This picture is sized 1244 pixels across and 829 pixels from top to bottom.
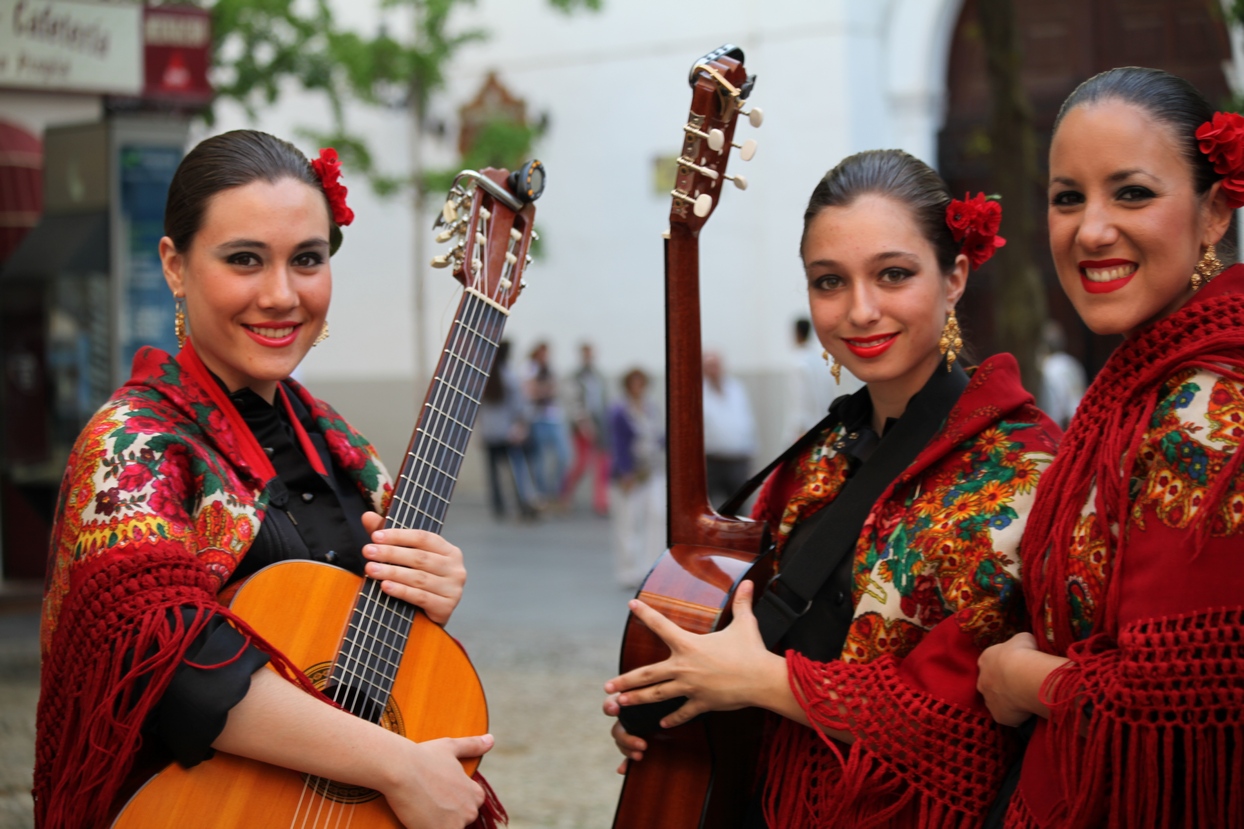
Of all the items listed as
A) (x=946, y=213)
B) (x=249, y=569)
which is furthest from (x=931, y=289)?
(x=249, y=569)

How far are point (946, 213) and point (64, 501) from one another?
5.21 ft

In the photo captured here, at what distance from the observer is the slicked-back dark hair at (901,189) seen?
2.29 m

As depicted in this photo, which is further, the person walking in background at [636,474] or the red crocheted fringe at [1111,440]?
the person walking in background at [636,474]

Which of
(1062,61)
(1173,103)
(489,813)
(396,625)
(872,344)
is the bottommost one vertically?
(489,813)

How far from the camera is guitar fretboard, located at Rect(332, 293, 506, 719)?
216 cm

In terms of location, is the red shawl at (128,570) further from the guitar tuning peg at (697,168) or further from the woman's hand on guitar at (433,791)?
the guitar tuning peg at (697,168)

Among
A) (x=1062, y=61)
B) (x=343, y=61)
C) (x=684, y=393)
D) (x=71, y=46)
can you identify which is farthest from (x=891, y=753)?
(x=1062, y=61)

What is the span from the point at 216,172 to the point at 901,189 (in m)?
1.20

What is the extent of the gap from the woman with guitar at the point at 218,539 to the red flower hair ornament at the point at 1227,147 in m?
1.37

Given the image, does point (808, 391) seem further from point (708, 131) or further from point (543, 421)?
point (543, 421)

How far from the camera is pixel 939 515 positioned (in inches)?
83.2

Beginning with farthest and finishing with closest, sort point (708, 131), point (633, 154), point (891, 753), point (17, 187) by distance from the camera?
1. point (633, 154)
2. point (17, 187)
3. point (708, 131)
4. point (891, 753)

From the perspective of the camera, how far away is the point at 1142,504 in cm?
174

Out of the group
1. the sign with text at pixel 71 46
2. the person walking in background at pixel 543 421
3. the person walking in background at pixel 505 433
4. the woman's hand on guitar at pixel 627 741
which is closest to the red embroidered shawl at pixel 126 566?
the woman's hand on guitar at pixel 627 741
